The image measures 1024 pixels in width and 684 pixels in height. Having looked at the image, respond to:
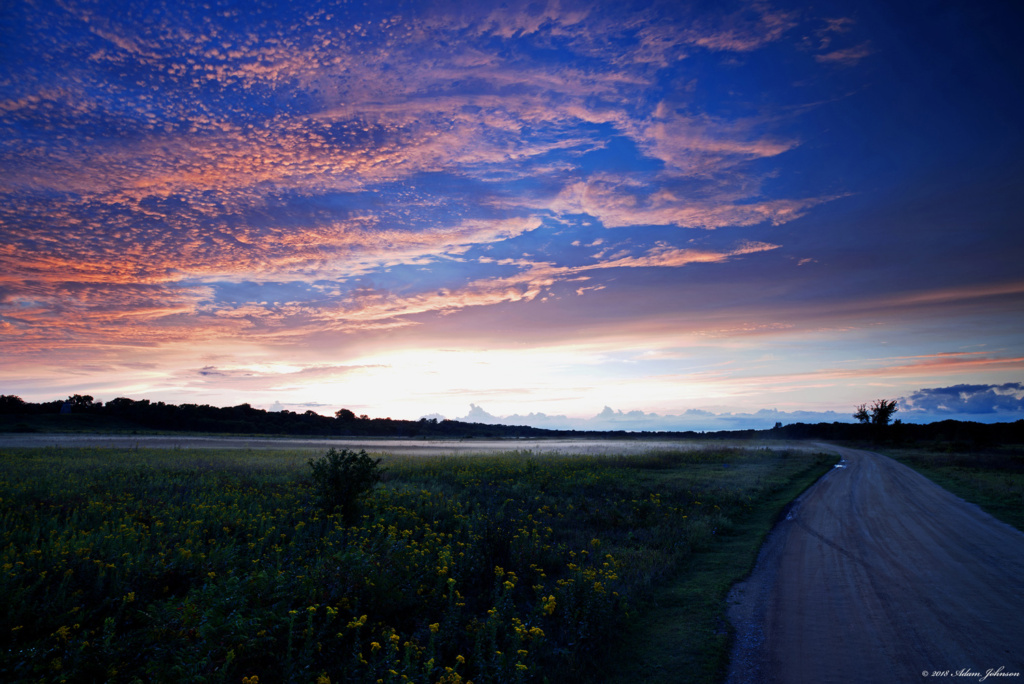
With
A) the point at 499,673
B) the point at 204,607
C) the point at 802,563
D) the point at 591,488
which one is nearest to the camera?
the point at 499,673

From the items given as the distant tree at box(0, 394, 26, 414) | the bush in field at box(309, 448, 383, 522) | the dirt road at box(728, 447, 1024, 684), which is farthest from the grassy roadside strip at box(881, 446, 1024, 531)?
Result: the distant tree at box(0, 394, 26, 414)

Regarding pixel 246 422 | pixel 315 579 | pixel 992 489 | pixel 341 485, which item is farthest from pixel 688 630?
pixel 246 422

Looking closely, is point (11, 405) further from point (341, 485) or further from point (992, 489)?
point (992, 489)

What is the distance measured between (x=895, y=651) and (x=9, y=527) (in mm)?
16948

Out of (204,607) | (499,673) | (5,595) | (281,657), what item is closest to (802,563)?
(499,673)

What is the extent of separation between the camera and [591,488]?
2173 cm

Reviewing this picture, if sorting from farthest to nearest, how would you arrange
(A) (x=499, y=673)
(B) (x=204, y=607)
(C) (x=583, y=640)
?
(C) (x=583, y=640) → (B) (x=204, y=607) → (A) (x=499, y=673)

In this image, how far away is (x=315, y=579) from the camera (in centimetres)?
778

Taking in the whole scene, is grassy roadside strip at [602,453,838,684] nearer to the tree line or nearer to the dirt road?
the dirt road

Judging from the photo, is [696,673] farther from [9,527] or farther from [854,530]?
[9,527]

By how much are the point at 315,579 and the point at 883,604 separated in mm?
9445

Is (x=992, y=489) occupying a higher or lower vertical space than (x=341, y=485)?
lower

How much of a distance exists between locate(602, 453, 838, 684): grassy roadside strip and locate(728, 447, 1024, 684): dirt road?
27cm

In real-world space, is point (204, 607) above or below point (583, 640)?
above
